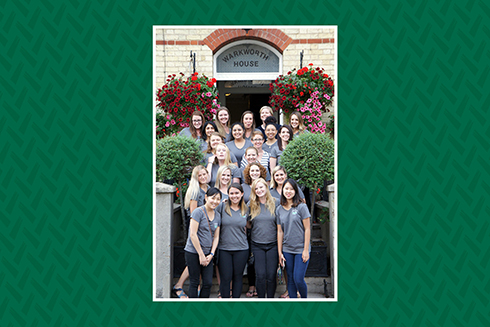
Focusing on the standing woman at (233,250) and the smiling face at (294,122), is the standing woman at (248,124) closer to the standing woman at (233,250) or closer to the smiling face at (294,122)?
the smiling face at (294,122)

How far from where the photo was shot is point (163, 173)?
5266 millimetres

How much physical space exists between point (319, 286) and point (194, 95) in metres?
4.18

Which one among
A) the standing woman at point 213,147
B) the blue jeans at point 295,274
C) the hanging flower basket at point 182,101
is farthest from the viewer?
the hanging flower basket at point 182,101

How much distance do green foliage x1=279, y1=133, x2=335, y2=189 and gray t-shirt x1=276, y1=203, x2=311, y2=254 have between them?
710 millimetres

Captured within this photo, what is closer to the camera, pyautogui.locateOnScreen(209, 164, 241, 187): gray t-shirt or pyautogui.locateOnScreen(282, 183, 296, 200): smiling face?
pyautogui.locateOnScreen(282, 183, 296, 200): smiling face

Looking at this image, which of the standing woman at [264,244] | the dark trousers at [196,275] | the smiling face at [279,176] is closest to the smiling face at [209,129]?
the smiling face at [279,176]

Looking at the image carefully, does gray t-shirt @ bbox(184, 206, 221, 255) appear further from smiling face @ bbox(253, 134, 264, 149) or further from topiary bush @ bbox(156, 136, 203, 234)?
smiling face @ bbox(253, 134, 264, 149)

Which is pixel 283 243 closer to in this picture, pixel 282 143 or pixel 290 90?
pixel 282 143

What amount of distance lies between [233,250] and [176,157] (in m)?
1.57

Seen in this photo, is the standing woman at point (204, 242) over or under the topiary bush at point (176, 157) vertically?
under

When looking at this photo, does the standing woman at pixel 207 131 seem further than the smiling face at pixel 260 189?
Yes

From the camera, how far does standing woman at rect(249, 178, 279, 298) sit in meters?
4.54

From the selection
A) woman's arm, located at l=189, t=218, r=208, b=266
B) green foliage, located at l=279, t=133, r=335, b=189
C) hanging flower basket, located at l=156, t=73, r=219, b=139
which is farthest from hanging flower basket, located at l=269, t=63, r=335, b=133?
woman's arm, located at l=189, t=218, r=208, b=266

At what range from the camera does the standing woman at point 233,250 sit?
448 cm
